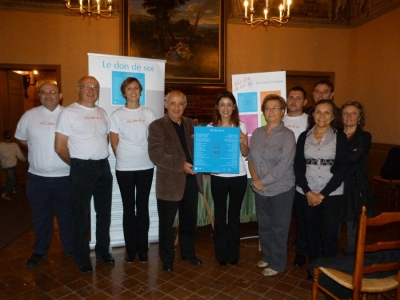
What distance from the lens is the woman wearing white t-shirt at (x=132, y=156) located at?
10.7 feet

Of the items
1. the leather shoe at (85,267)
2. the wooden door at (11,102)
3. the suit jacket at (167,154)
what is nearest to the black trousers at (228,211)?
the suit jacket at (167,154)

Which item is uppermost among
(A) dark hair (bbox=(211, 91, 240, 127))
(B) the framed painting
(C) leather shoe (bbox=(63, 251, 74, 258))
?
(B) the framed painting

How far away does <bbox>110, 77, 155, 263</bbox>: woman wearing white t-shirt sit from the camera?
10.7ft

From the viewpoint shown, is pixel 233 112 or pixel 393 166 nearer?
pixel 233 112

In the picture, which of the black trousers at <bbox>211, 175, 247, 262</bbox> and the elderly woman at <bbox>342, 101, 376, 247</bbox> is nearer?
the elderly woman at <bbox>342, 101, 376, 247</bbox>

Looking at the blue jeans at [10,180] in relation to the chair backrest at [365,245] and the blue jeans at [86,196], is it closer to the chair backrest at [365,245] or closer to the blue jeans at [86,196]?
the blue jeans at [86,196]

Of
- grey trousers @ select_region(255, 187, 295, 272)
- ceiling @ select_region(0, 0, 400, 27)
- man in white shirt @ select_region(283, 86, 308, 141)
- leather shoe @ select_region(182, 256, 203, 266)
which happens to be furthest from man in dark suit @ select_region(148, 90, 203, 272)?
ceiling @ select_region(0, 0, 400, 27)

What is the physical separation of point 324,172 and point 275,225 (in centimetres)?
68

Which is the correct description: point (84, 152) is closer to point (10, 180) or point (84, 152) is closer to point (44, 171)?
point (44, 171)

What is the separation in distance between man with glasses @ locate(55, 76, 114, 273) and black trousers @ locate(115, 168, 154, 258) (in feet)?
0.68

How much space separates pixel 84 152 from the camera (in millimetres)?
3076

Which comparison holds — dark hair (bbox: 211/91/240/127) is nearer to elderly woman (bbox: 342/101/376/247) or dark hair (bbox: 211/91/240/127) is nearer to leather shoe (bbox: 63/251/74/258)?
elderly woman (bbox: 342/101/376/247)

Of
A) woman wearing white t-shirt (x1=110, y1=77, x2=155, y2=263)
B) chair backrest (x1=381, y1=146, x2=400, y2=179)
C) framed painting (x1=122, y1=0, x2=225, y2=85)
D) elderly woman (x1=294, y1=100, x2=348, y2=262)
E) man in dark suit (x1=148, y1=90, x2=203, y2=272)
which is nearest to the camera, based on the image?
elderly woman (x1=294, y1=100, x2=348, y2=262)

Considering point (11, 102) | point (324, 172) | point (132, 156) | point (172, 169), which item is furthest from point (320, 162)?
point (11, 102)
